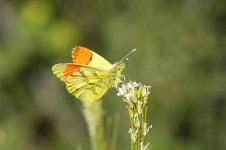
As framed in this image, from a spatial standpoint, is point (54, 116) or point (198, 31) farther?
point (54, 116)

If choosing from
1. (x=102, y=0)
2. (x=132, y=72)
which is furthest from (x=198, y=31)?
(x=102, y=0)

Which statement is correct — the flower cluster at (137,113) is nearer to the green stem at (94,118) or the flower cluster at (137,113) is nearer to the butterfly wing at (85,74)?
the butterfly wing at (85,74)

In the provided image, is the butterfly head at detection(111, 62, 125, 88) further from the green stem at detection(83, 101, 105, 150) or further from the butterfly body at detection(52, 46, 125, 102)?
the green stem at detection(83, 101, 105, 150)

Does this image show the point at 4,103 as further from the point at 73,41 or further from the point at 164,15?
the point at 164,15

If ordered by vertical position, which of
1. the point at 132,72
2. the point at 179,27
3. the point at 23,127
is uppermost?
the point at 179,27

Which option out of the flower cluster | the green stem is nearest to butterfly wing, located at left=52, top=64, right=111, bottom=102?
the green stem

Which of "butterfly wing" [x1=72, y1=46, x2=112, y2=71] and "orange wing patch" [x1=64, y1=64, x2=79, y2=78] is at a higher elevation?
"butterfly wing" [x1=72, y1=46, x2=112, y2=71]
